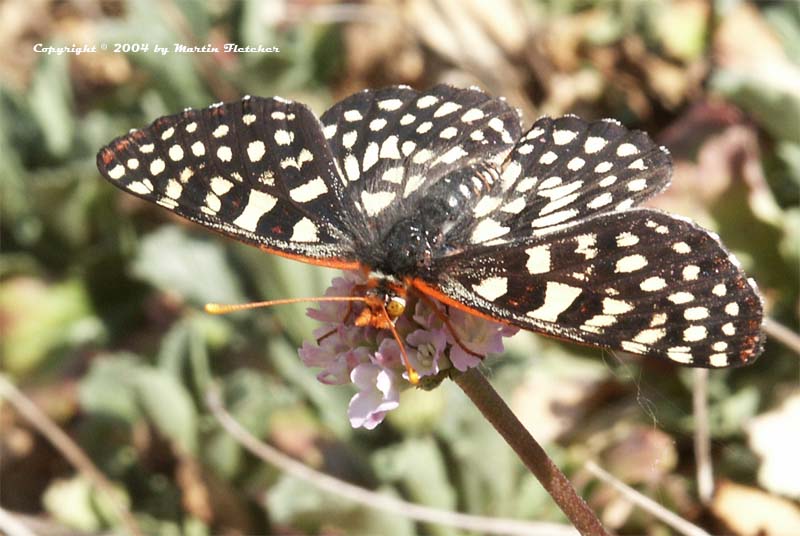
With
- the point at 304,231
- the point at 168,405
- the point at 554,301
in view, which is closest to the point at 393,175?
the point at 304,231

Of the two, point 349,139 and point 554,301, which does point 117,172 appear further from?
point 554,301

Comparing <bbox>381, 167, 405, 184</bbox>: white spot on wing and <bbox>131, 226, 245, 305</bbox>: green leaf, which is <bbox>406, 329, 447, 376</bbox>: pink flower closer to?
<bbox>381, 167, 405, 184</bbox>: white spot on wing

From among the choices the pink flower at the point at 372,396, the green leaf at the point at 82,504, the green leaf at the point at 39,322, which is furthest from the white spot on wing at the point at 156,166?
the green leaf at the point at 39,322

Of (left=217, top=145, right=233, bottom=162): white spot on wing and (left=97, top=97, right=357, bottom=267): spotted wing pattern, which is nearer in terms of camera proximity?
(left=97, top=97, right=357, bottom=267): spotted wing pattern

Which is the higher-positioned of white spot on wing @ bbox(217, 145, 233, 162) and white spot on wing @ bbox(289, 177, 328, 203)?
white spot on wing @ bbox(217, 145, 233, 162)

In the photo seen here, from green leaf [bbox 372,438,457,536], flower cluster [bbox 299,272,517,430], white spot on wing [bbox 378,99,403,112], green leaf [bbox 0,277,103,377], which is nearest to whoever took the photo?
flower cluster [bbox 299,272,517,430]

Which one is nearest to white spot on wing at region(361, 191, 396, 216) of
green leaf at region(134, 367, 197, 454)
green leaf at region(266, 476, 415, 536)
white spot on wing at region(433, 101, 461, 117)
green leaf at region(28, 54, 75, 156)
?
white spot on wing at region(433, 101, 461, 117)

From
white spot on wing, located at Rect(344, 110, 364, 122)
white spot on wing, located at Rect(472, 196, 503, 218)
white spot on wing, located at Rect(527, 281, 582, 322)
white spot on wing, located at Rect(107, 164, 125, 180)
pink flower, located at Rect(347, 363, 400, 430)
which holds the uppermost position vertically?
white spot on wing, located at Rect(107, 164, 125, 180)
